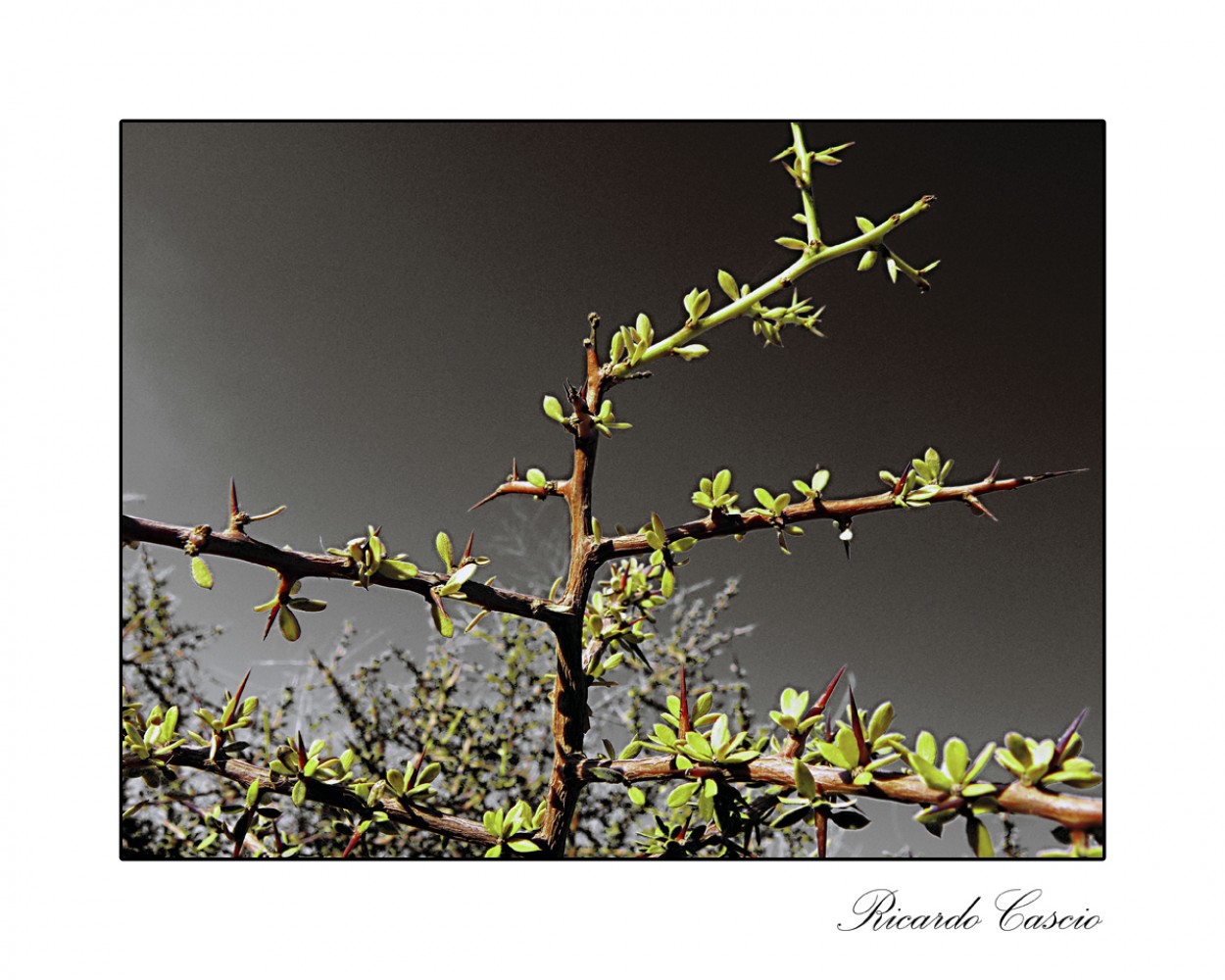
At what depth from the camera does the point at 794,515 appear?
2.49 feet

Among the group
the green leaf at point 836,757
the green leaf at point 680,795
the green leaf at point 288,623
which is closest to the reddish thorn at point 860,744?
the green leaf at point 836,757

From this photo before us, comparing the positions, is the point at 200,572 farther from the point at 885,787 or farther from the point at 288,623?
the point at 885,787

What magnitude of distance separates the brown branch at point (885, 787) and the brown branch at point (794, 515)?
19 centimetres

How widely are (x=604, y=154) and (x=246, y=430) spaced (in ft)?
2.05

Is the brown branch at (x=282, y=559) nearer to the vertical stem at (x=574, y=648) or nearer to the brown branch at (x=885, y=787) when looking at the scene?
the vertical stem at (x=574, y=648)

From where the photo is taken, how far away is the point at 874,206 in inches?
45.1

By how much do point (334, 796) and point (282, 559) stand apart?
0.76ft

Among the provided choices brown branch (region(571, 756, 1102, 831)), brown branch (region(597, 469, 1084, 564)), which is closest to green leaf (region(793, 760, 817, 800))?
brown branch (region(571, 756, 1102, 831))

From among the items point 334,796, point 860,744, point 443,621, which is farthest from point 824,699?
point 334,796

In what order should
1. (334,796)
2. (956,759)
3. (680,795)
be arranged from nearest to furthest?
(956,759)
(680,795)
(334,796)

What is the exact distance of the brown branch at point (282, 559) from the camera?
656mm

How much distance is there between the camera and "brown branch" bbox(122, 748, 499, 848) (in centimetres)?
75

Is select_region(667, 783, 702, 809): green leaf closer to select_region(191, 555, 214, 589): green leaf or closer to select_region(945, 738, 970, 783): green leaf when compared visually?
select_region(945, 738, 970, 783): green leaf
